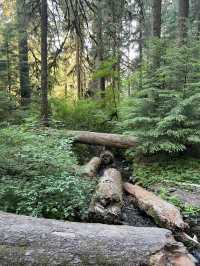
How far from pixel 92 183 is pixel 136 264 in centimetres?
264

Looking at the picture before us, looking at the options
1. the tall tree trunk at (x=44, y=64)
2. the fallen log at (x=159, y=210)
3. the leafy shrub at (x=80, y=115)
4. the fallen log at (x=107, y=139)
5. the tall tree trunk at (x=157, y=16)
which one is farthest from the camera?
the tall tree trunk at (x=157, y=16)

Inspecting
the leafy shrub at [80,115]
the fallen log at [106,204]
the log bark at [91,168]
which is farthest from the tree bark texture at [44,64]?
the fallen log at [106,204]

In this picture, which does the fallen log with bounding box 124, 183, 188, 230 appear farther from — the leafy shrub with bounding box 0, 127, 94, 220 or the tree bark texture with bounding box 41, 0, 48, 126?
the tree bark texture with bounding box 41, 0, 48, 126

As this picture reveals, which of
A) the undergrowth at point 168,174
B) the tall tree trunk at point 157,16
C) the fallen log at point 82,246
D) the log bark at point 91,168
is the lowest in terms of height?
the undergrowth at point 168,174

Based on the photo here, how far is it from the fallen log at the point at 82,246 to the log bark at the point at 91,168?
2843mm

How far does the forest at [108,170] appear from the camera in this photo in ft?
11.5

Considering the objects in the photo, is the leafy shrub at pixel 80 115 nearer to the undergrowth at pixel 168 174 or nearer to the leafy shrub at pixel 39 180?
the undergrowth at pixel 168 174

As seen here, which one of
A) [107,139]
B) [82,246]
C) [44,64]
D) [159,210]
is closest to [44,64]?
[44,64]

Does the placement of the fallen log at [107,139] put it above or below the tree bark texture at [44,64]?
below

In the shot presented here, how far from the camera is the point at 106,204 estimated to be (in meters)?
Result: 5.20

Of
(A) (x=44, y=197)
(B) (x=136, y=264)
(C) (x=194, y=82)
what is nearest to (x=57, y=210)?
(A) (x=44, y=197)

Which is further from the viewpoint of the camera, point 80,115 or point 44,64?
point 80,115

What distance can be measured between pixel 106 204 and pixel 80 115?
21.1ft

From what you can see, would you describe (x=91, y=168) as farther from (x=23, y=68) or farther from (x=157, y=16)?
(x=23, y=68)
